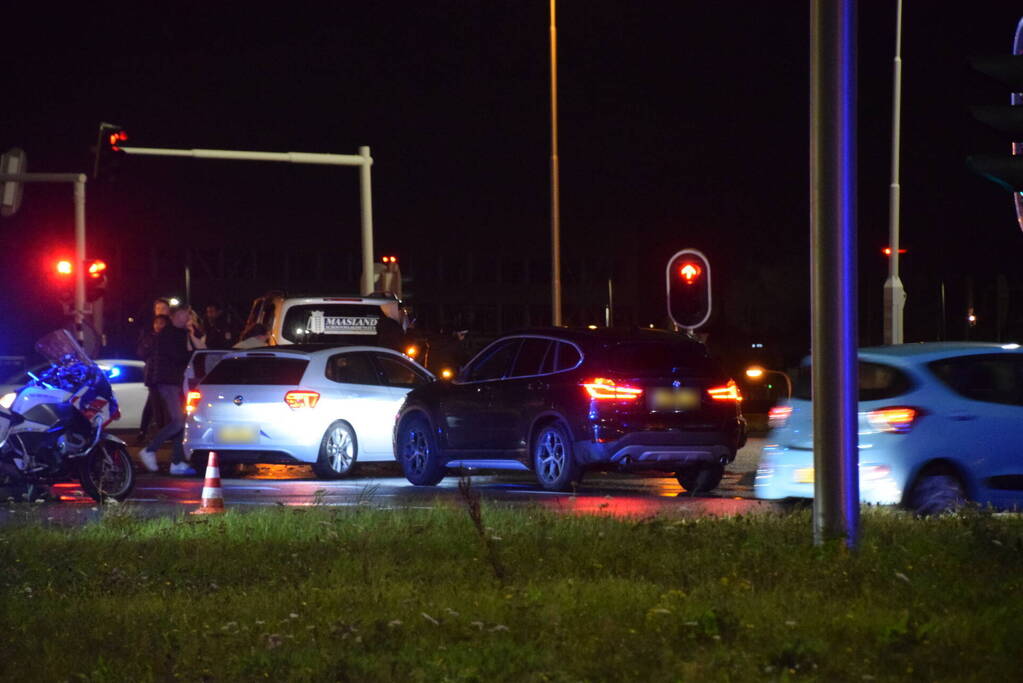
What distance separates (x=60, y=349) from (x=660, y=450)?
18.2 feet

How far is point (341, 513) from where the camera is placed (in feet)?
41.8

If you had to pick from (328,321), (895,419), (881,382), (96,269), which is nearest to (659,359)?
(881,382)

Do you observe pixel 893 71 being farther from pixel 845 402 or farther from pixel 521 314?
pixel 521 314

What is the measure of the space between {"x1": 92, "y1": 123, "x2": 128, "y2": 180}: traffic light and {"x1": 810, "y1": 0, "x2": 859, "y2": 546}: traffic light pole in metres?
16.8

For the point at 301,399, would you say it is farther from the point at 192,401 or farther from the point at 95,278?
the point at 95,278

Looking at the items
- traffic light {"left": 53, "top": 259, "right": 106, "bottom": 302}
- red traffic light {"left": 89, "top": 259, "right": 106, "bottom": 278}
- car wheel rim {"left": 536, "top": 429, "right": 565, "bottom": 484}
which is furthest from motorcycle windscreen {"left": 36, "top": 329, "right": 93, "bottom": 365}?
red traffic light {"left": 89, "top": 259, "right": 106, "bottom": 278}

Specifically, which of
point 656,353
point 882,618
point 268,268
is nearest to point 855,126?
point 882,618

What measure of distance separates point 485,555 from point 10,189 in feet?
68.4

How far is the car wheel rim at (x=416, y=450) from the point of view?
1816cm

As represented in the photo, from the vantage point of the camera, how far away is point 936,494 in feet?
41.4

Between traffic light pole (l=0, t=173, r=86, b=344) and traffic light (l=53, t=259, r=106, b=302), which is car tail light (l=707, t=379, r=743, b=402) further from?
traffic light (l=53, t=259, r=106, b=302)

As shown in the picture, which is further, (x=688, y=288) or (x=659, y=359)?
(x=688, y=288)

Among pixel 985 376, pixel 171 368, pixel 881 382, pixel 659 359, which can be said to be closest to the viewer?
pixel 985 376

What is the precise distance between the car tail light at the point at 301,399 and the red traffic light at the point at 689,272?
248 inches
